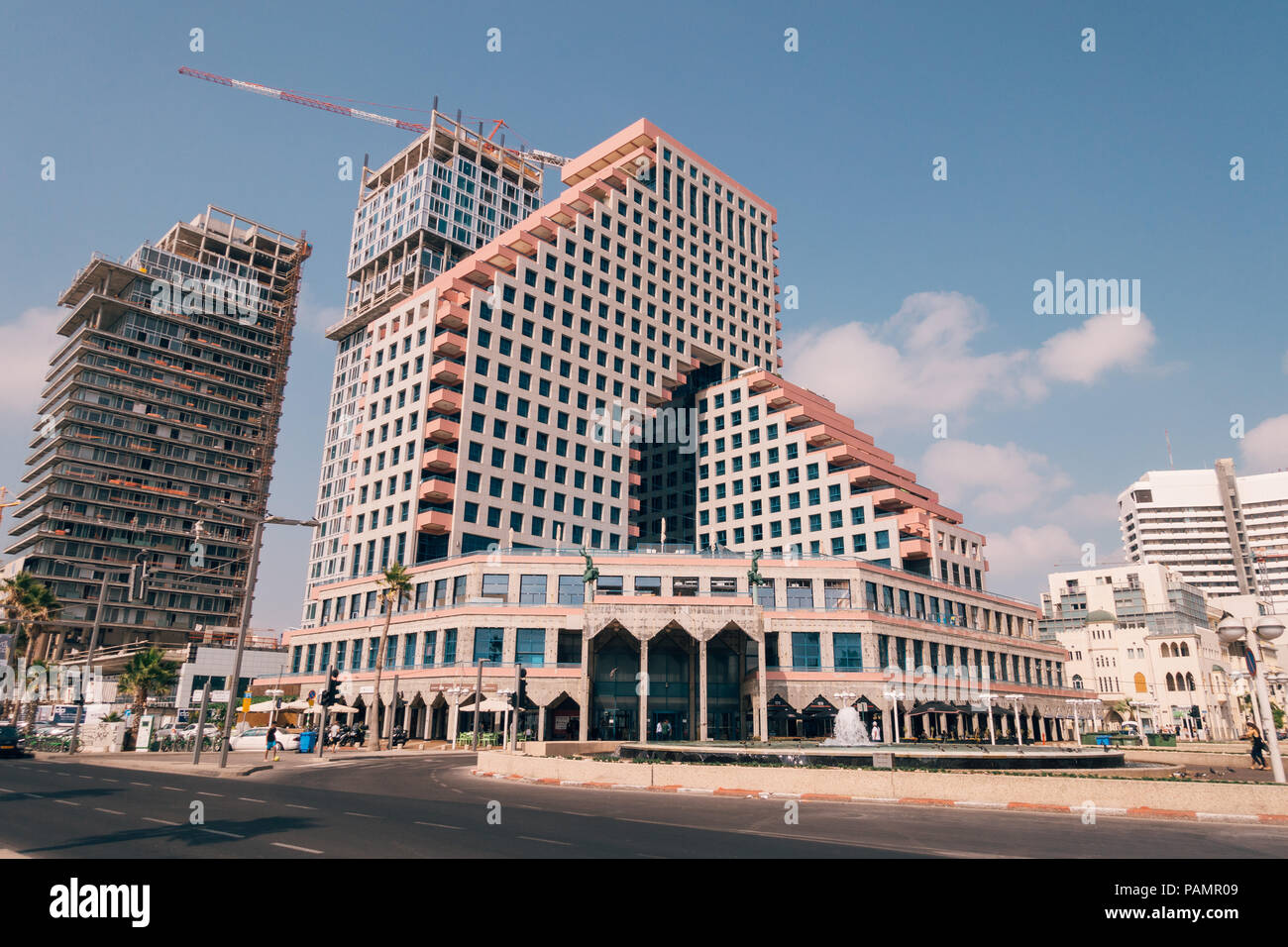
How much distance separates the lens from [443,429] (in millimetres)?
72688

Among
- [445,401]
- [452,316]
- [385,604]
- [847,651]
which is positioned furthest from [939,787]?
[452,316]

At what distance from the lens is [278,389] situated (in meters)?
146

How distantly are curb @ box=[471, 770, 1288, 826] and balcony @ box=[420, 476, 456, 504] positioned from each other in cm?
4332

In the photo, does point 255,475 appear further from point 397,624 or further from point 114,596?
point 397,624

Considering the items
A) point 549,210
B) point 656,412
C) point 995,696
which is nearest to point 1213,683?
point 995,696

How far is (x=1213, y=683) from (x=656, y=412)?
294ft

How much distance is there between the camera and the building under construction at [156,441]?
116 metres

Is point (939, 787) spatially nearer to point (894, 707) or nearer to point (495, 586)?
point (894, 707)

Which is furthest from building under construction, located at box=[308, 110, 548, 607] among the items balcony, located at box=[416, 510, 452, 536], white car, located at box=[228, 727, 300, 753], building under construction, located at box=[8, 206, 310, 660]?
white car, located at box=[228, 727, 300, 753]

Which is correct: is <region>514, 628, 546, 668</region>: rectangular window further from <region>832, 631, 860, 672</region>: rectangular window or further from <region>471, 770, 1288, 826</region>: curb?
<region>471, 770, 1288, 826</region>: curb

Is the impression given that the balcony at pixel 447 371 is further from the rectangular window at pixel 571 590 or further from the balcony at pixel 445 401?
the rectangular window at pixel 571 590

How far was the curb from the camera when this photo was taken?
786 inches

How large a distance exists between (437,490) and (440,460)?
110 inches
